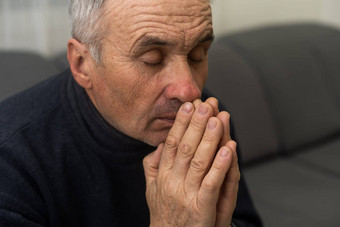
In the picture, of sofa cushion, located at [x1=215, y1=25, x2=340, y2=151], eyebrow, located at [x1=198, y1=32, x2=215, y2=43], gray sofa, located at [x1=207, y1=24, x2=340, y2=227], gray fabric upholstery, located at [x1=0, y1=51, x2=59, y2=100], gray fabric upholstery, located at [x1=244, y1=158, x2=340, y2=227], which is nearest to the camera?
eyebrow, located at [x1=198, y1=32, x2=215, y2=43]

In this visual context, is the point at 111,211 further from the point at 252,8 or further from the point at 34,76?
the point at 252,8

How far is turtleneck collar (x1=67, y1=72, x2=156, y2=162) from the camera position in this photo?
4.49 feet

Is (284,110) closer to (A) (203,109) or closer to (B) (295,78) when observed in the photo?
(B) (295,78)

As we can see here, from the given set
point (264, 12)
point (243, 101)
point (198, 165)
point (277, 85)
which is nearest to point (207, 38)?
point (198, 165)

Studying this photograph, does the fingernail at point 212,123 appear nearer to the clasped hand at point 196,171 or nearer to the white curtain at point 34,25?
the clasped hand at point 196,171

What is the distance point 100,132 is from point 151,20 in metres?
0.35

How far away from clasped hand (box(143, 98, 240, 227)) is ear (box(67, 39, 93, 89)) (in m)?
0.29

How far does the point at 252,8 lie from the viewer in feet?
9.78

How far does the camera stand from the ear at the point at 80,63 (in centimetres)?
130

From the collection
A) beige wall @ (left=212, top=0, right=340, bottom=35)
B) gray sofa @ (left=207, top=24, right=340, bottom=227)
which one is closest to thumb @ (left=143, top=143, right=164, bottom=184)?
gray sofa @ (left=207, top=24, right=340, bottom=227)

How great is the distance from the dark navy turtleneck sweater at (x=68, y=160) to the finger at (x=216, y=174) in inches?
11.5

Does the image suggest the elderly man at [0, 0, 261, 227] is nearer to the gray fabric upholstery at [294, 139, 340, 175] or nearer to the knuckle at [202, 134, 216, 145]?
the knuckle at [202, 134, 216, 145]

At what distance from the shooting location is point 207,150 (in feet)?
3.78

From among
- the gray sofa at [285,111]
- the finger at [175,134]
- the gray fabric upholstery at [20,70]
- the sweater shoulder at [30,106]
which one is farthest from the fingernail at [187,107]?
the gray sofa at [285,111]
